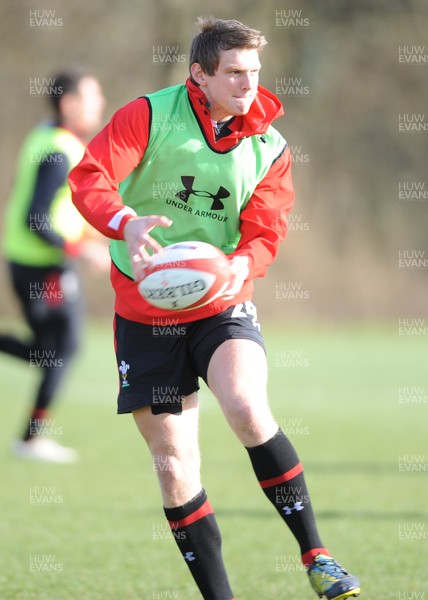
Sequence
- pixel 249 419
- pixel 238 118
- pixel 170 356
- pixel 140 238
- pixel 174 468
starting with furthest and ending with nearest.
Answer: pixel 238 118, pixel 170 356, pixel 174 468, pixel 249 419, pixel 140 238

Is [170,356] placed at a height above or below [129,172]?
below

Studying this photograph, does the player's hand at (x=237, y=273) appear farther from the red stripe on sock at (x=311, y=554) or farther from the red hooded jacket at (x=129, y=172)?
the red stripe on sock at (x=311, y=554)

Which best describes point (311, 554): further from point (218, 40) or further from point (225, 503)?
point (225, 503)

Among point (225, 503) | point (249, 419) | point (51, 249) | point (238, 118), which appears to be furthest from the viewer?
point (51, 249)

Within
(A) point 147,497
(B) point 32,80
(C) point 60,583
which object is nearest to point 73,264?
(A) point 147,497

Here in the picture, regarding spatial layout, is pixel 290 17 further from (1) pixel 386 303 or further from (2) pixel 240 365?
(2) pixel 240 365

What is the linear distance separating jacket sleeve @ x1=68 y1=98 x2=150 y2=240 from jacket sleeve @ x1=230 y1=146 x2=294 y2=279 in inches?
18.9

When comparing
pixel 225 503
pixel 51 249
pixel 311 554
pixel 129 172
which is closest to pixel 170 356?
pixel 129 172

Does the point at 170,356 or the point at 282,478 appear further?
the point at 170,356

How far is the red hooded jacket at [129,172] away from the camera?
3674 mm

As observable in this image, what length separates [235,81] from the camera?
3.79 m

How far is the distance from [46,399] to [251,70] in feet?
14.7

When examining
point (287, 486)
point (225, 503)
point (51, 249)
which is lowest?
point (225, 503)

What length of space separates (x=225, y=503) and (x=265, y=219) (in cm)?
274
